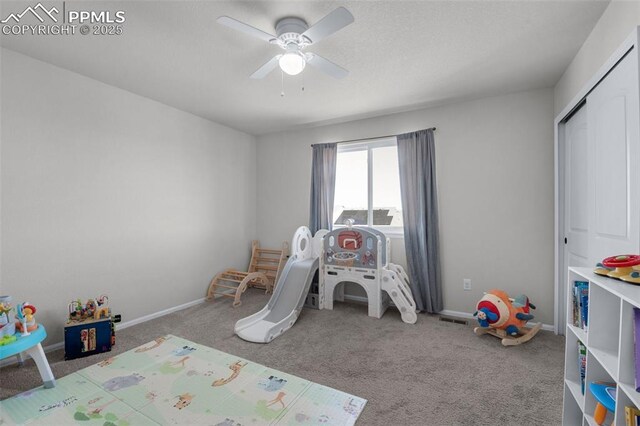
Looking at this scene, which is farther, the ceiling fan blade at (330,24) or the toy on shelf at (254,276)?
the toy on shelf at (254,276)

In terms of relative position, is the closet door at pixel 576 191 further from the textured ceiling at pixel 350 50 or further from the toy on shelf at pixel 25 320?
the toy on shelf at pixel 25 320

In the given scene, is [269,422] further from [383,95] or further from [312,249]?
[383,95]

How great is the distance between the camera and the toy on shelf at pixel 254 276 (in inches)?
153

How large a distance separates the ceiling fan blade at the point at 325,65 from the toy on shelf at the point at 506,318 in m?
2.44

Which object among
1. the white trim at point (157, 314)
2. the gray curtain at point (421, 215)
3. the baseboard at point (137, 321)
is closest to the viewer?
the baseboard at point (137, 321)

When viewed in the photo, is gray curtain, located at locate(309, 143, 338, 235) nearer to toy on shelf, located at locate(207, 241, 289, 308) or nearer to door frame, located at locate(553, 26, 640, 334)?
toy on shelf, located at locate(207, 241, 289, 308)

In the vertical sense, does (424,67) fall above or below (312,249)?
above

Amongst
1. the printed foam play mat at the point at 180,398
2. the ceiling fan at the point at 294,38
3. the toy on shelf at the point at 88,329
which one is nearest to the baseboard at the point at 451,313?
the printed foam play mat at the point at 180,398

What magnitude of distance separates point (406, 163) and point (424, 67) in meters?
1.23

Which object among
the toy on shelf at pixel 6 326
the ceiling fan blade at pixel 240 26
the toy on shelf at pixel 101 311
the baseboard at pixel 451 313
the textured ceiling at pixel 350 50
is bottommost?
the baseboard at pixel 451 313

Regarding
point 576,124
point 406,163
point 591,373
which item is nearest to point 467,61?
point 576,124

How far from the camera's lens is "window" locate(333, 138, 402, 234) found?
376 cm

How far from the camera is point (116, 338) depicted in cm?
269

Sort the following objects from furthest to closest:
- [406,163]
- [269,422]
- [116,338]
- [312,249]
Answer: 1. [312,249]
2. [406,163]
3. [116,338]
4. [269,422]
